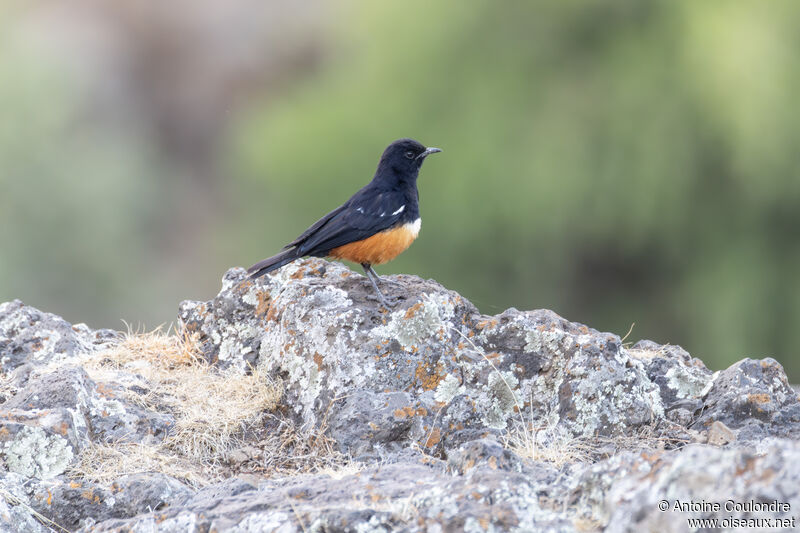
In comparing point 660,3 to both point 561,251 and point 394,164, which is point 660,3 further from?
point 394,164

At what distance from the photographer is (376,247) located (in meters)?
6.01

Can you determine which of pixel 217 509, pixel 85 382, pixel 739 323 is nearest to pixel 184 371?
pixel 85 382

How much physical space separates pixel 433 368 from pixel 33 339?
10.4 ft

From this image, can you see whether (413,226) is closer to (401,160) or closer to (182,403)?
(401,160)

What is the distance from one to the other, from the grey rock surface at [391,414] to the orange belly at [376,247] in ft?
0.60

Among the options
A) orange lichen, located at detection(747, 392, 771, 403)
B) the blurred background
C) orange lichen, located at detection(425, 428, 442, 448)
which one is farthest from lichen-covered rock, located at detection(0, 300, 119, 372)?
the blurred background

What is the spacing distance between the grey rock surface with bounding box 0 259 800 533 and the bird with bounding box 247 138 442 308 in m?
0.20

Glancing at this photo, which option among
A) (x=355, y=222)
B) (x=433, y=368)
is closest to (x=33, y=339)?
(x=355, y=222)

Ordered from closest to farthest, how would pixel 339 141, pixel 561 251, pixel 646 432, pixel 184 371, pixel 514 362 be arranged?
1. pixel 646 432
2. pixel 514 362
3. pixel 184 371
4. pixel 561 251
5. pixel 339 141

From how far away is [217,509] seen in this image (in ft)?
10.7

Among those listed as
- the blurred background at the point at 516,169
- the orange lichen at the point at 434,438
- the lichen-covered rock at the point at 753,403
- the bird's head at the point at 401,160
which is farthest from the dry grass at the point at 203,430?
the blurred background at the point at 516,169

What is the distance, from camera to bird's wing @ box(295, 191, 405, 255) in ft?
19.2

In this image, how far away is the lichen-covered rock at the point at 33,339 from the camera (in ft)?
20.4

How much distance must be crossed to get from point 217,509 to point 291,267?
10.3 ft
